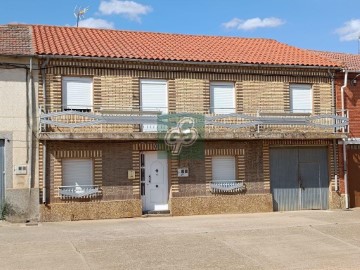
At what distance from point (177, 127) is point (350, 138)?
7098 millimetres

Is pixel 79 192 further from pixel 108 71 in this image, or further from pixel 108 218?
pixel 108 71

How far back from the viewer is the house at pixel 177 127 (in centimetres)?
1633

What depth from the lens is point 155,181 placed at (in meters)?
17.6

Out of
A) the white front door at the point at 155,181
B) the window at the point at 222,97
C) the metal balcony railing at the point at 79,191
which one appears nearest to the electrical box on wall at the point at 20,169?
the metal balcony railing at the point at 79,191

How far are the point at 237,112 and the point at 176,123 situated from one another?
2457 mm

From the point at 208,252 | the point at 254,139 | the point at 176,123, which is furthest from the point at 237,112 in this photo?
the point at 208,252

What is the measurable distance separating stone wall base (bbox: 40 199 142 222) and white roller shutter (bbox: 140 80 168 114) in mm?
3275

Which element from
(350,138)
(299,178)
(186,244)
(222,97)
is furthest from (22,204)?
(350,138)

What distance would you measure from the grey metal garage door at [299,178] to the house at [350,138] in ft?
2.37

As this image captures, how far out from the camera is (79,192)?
16406mm

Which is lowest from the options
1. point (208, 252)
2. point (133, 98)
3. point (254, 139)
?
point (208, 252)

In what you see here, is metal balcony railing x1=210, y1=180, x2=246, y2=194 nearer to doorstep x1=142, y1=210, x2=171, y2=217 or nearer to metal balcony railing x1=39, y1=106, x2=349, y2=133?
doorstep x1=142, y1=210, x2=171, y2=217

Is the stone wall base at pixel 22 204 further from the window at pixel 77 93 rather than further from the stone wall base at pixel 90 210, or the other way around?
the window at pixel 77 93

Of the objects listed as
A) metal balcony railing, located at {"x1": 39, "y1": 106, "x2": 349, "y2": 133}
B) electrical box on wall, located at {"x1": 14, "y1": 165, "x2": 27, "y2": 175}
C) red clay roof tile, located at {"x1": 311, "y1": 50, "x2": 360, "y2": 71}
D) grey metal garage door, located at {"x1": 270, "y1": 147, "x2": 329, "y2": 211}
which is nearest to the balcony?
metal balcony railing, located at {"x1": 39, "y1": 106, "x2": 349, "y2": 133}
